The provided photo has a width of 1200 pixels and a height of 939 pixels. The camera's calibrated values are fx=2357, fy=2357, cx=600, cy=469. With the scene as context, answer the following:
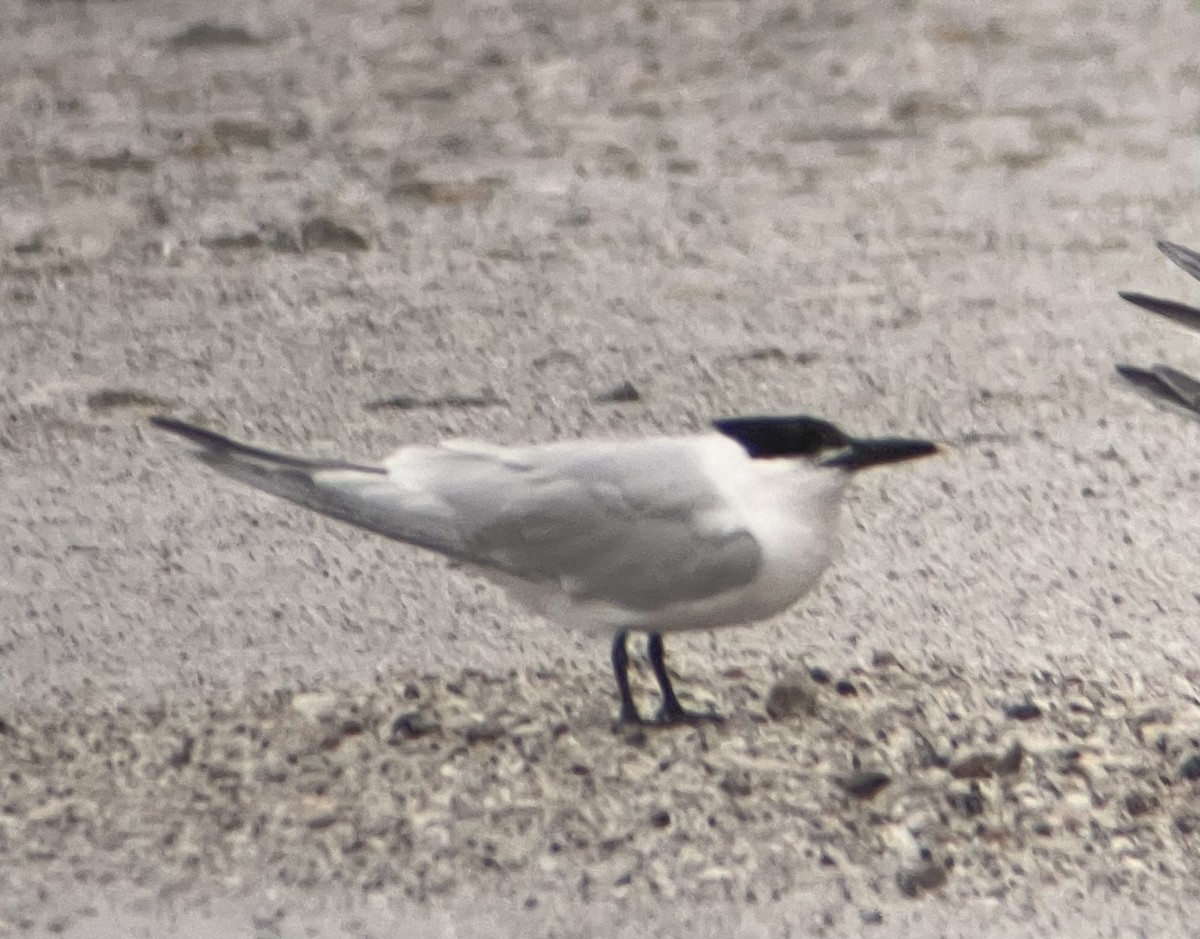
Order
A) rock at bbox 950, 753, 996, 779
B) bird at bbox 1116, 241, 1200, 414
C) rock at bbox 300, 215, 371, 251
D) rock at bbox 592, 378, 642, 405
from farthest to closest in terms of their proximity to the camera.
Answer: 1. rock at bbox 300, 215, 371, 251
2. rock at bbox 592, 378, 642, 405
3. bird at bbox 1116, 241, 1200, 414
4. rock at bbox 950, 753, 996, 779

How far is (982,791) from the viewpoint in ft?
14.0

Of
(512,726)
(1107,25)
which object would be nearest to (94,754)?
(512,726)

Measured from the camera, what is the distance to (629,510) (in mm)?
4352

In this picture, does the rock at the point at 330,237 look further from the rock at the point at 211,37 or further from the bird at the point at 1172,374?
the bird at the point at 1172,374

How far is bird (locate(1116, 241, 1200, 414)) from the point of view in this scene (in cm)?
485

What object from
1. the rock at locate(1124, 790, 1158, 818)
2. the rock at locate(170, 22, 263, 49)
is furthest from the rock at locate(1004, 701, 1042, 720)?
the rock at locate(170, 22, 263, 49)

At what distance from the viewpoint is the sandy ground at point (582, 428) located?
4074 millimetres

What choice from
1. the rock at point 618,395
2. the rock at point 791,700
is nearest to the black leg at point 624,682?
the rock at point 791,700

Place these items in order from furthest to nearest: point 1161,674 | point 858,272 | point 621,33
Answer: point 621,33 → point 858,272 → point 1161,674

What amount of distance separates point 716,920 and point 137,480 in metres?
2.56

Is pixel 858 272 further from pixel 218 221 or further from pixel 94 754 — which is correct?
pixel 94 754

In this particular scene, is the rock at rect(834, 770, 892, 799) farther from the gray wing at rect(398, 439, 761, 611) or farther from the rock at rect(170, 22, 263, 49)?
the rock at rect(170, 22, 263, 49)

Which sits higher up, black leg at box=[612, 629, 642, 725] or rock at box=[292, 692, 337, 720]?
black leg at box=[612, 629, 642, 725]

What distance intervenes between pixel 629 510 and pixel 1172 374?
51.6 inches
